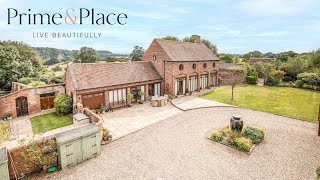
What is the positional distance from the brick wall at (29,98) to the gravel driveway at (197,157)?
1181cm

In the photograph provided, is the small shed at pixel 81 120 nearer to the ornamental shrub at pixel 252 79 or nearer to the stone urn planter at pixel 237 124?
the stone urn planter at pixel 237 124

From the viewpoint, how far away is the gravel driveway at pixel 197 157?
9406 mm

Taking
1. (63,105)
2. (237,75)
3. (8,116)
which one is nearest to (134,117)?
(63,105)

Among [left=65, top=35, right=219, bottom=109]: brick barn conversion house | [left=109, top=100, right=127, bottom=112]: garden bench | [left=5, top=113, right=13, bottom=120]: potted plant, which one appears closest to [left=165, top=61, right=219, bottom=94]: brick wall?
[left=65, top=35, right=219, bottom=109]: brick barn conversion house

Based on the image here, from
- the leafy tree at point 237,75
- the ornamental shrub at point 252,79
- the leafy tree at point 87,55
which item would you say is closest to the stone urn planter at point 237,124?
the leafy tree at point 237,75

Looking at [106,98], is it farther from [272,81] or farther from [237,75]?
[272,81]

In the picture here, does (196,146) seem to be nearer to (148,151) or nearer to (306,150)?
(148,151)

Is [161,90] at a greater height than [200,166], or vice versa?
[161,90]

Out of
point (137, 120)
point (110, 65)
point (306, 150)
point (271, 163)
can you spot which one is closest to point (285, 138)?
point (306, 150)

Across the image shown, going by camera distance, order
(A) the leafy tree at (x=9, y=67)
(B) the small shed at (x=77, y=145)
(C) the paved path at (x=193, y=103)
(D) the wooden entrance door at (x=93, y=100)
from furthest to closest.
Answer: (A) the leafy tree at (x=9, y=67)
(C) the paved path at (x=193, y=103)
(D) the wooden entrance door at (x=93, y=100)
(B) the small shed at (x=77, y=145)

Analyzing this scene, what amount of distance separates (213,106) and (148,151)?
11.7 m

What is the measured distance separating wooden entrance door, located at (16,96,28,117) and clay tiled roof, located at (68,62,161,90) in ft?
18.7

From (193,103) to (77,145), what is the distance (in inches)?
582

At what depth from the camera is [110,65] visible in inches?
861
